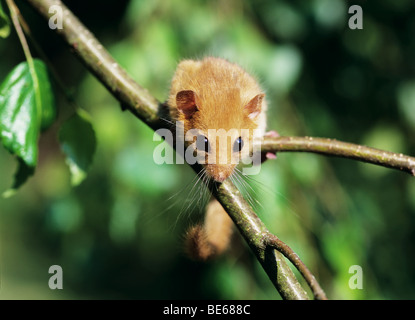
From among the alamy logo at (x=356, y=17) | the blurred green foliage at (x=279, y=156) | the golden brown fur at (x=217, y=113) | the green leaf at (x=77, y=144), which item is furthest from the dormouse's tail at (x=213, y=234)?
the alamy logo at (x=356, y=17)

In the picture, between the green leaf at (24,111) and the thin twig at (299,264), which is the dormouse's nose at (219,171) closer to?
the thin twig at (299,264)

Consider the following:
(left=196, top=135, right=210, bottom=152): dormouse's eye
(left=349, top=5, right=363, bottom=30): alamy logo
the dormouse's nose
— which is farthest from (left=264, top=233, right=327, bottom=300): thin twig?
(left=349, top=5, right=363, bottom=30): alamy logo

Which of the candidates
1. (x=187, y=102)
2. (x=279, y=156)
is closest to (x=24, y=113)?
(x=187, y=102)

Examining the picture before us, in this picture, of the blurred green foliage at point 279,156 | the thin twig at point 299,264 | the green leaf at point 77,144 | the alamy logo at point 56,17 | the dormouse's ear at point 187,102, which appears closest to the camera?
the thin twig at point 299,264

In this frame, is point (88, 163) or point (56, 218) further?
point (56, 218)

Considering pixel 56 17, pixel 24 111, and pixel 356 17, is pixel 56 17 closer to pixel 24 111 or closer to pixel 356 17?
pixel 24 111

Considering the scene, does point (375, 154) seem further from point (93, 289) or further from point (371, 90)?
point (93, 289)

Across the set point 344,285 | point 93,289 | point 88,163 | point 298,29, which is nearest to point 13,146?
point 88,163
